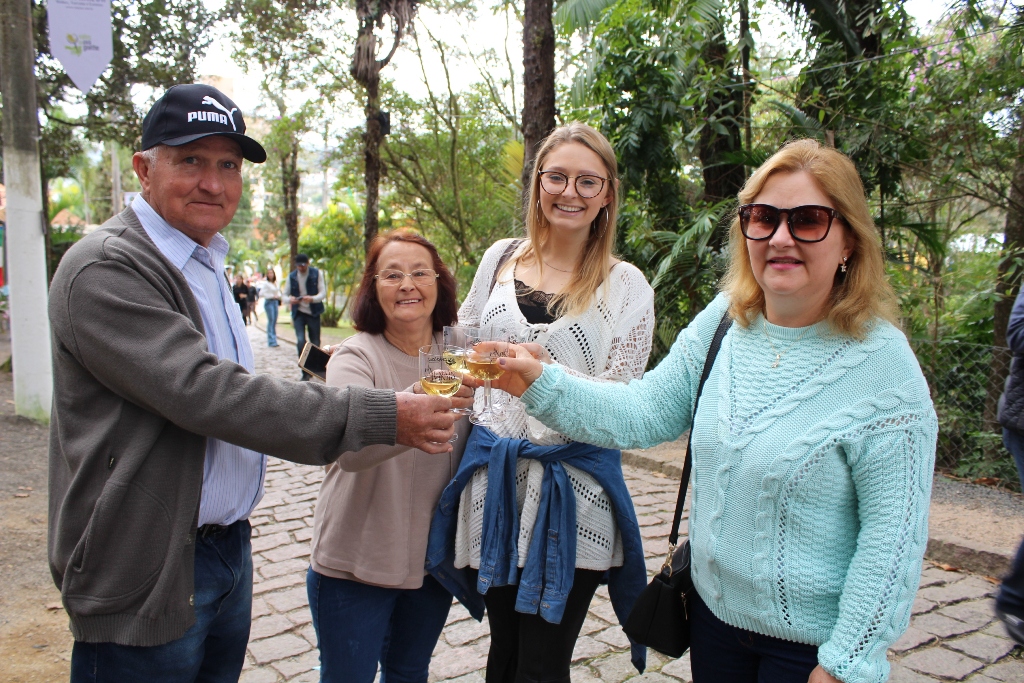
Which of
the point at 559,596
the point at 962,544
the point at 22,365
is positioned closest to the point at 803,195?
the point at 559,596

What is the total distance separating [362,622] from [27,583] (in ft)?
10.9

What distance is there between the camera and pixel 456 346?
2.14 metres

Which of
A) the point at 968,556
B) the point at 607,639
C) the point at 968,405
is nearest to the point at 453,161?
the point at 968,405

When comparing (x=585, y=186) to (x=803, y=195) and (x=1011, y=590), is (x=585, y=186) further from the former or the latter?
(x=1011, y=590)

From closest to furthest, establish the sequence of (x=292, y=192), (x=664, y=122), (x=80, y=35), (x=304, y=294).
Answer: (x=80, y=35), (x=664, y=122), (x=304, y=294), (x=292, y=192)

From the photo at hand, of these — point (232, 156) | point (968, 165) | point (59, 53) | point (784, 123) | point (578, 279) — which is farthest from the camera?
point (784, 123)

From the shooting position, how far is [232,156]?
223 centimetres

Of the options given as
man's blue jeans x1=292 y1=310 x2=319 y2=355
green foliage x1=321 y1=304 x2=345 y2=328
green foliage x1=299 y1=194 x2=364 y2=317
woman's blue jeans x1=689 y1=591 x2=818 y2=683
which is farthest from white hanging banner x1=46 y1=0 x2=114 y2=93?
green foliage x1=321 y1=304 x2=345 y2=328

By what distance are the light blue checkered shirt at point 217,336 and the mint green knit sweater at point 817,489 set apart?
131 cm

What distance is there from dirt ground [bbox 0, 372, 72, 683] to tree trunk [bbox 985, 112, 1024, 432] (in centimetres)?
714

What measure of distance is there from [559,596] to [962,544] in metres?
3.81

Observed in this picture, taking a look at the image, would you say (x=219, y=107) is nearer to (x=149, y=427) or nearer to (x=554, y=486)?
(x=149, y=427)

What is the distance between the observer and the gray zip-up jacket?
5.87 ft

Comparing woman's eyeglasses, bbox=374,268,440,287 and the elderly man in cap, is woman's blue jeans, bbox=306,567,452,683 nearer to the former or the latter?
the elderly man in cap
